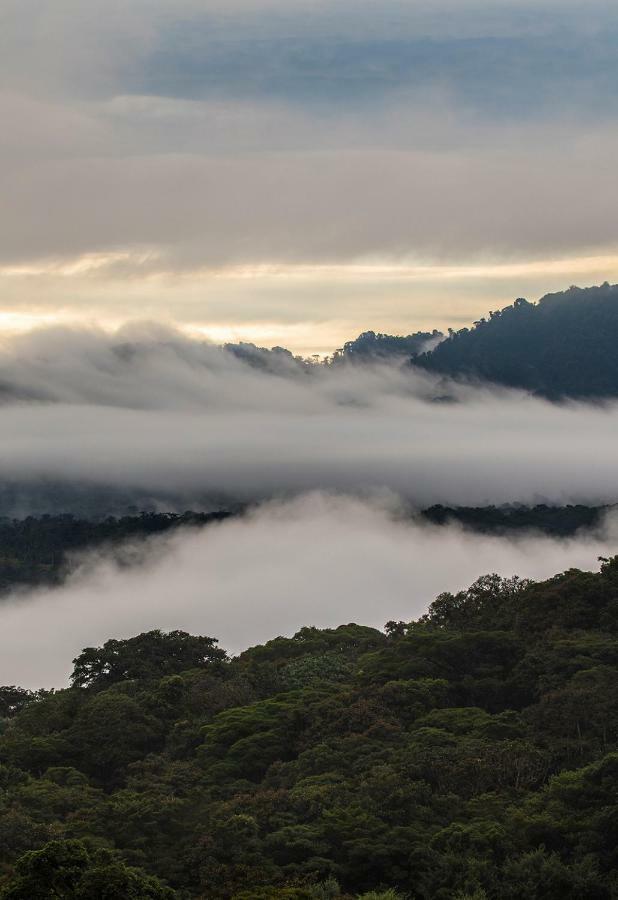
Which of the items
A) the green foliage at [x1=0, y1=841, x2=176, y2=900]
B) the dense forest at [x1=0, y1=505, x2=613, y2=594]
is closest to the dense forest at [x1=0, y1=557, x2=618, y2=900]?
the green foliage at [x1=0, y1=841, x2=176, y2=900]

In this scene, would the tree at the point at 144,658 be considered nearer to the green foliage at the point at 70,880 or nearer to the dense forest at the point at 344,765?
the dense forest at the point at 344,765

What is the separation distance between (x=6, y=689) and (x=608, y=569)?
1352 inches

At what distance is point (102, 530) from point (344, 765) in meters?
136

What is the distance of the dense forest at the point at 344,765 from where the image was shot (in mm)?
37031

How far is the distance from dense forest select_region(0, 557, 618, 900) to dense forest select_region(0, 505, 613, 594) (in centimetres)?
9910

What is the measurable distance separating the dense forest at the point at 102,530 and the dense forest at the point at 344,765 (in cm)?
9910

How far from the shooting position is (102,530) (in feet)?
591

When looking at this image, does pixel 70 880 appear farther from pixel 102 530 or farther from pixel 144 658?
pixel 102 530

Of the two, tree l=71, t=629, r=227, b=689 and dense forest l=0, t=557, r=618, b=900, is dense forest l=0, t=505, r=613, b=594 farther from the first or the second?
dense forest l=0, t=557, r=618, b=900

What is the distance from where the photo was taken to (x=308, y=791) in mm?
43312

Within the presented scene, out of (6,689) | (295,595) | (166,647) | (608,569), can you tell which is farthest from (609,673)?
(295,595)

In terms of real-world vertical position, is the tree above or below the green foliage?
above

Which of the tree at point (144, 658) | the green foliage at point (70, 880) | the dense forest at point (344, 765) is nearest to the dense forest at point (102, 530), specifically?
the tree at point (144, 658)

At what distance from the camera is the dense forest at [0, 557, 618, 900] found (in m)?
37.0
